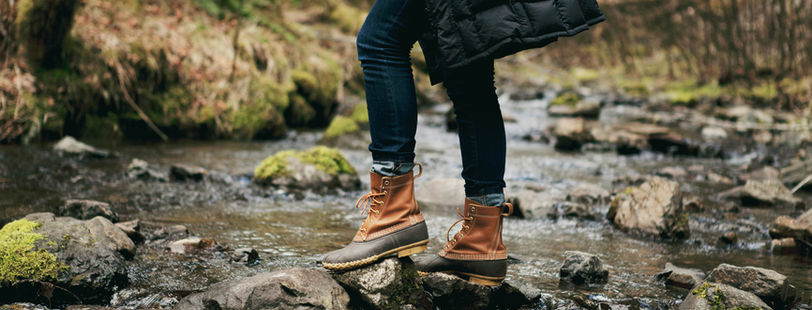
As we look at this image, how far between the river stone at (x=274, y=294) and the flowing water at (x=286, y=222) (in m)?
0.25

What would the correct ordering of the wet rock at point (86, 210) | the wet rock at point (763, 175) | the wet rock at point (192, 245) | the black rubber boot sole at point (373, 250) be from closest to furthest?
the black rubber boot sole at point (373, 250)
the wet rock at point (192, 245)
the wet rock at point (86, 210)
the wet rock at point (763, 175)

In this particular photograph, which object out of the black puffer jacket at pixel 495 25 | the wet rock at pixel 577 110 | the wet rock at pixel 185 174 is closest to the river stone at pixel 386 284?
the black puffer jacket at pixel 495 25

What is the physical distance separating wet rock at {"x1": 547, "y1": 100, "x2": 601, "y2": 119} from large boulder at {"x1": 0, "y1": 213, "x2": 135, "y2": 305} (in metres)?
9.78

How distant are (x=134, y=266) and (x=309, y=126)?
6.81m

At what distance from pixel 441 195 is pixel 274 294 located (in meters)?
2.65

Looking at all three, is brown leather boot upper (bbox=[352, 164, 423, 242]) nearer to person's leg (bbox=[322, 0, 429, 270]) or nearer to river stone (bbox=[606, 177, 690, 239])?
person's leg (bbox=[322, 0, 429, 270])

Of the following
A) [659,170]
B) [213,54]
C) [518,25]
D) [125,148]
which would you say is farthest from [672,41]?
[518,25]

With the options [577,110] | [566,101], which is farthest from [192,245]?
[566,101]

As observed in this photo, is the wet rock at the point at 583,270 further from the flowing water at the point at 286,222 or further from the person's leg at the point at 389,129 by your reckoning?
the person's leg at the point at 389,129

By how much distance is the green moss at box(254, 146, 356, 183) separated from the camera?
5.09m

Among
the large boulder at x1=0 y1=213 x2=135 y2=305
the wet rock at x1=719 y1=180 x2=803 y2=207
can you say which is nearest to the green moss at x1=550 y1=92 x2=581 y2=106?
the wet rock at x1=719 y1=180 x2=803 y2=207

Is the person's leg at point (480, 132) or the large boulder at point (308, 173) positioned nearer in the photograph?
the person's leg at point (480, 132)

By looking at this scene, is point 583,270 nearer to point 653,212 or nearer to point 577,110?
point 653,212

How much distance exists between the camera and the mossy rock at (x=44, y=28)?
5863mm
